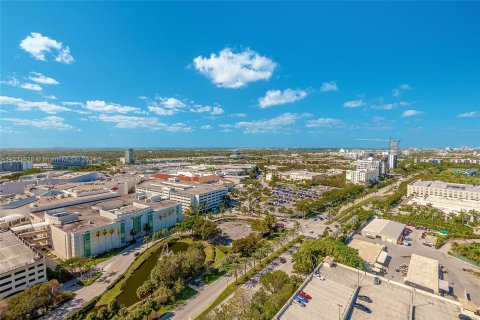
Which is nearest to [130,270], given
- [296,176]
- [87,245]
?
[87,245]

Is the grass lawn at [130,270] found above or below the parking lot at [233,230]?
below

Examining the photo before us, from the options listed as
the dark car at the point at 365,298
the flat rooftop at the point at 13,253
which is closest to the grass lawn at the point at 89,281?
the flat rooftop at the point at 13,253

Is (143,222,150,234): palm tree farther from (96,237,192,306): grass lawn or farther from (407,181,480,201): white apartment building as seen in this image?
(407,181,480,201): white apartment building

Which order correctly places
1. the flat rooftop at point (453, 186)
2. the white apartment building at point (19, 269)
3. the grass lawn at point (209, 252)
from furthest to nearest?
the flat rooftop at point (453, 186) < the grass lawn at point (209, 252) < the white apartment building at point (19, 269)

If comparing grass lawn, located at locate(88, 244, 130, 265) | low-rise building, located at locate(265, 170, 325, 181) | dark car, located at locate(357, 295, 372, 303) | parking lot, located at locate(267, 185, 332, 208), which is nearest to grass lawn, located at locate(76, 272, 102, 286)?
grass lawn, located at locate(88, 244, 130, 265)

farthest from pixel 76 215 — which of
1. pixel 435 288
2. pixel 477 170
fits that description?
pixel 477 170

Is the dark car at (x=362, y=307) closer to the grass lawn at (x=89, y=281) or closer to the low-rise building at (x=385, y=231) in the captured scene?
the low-rise building at (x=385, y=231)
